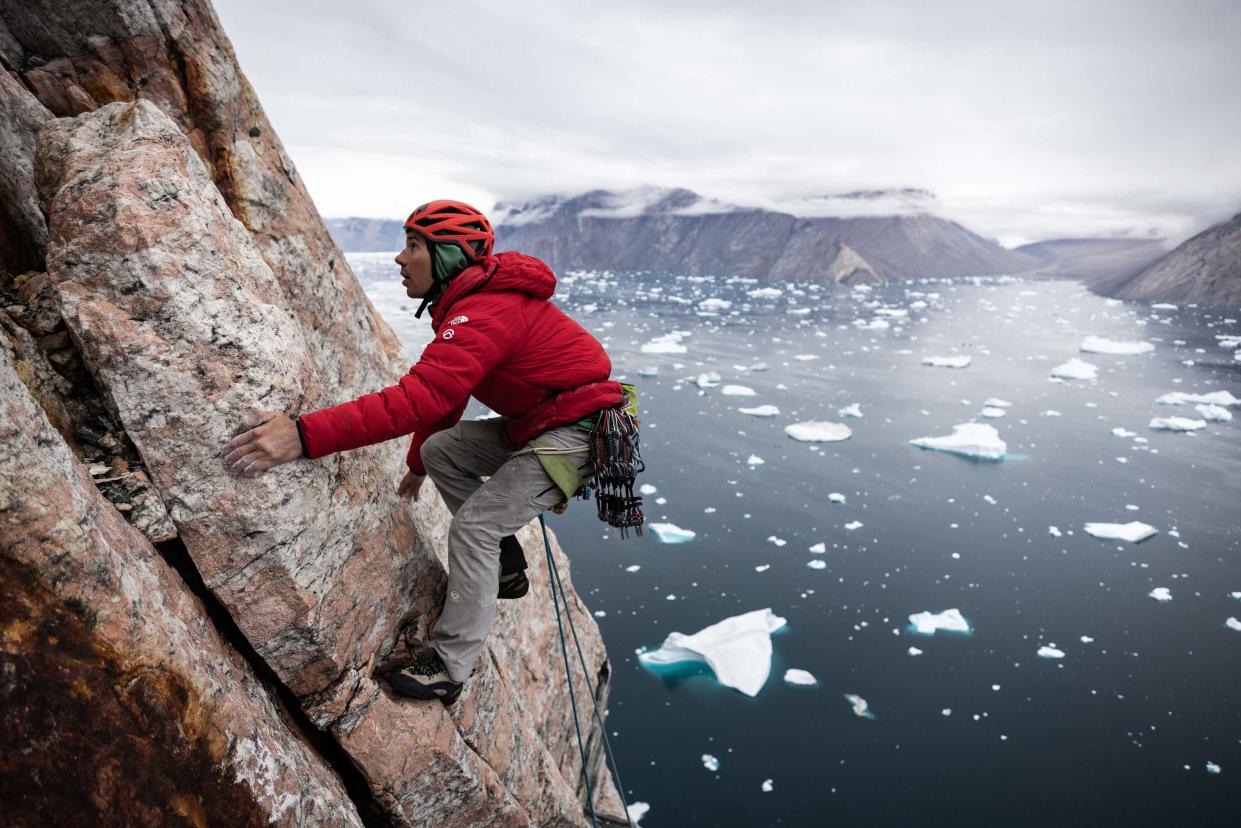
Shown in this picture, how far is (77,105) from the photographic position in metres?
3.10

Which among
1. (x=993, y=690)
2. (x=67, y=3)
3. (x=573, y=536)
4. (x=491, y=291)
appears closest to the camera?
(x=491, y=291)

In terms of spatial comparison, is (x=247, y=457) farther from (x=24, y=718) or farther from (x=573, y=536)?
(x=573, y=536)

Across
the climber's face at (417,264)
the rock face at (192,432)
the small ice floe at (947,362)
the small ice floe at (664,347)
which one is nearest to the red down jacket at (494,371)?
the climber's face at (417,264)

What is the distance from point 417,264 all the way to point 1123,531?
1913cm

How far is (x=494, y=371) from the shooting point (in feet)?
9.73

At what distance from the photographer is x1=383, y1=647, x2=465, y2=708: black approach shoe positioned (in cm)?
317

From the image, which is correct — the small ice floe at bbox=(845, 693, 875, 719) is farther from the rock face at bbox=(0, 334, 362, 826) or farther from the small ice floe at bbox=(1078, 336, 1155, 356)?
the small ice floe at bbox=(1078, 336, 1155, 356)

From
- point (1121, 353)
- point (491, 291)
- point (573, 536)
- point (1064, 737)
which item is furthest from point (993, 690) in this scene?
point (1121, 353)

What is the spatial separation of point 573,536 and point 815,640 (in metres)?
6.32

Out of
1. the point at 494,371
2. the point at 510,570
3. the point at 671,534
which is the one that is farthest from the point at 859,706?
the point at 494,371

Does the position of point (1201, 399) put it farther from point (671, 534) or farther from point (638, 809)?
point (638, 809)

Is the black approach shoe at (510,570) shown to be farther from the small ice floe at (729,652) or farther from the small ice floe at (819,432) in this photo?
the small ice floe at (819,432)

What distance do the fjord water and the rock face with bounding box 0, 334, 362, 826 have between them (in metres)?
4.28

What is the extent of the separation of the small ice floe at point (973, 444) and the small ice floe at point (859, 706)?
1301 cm
